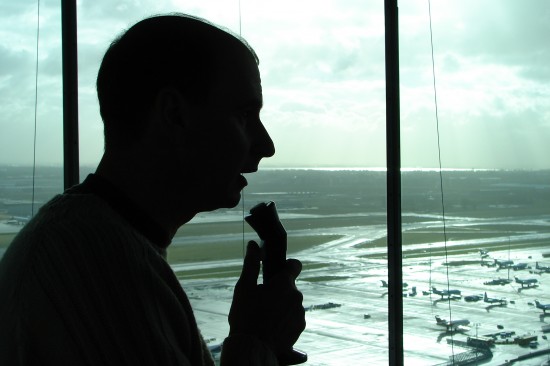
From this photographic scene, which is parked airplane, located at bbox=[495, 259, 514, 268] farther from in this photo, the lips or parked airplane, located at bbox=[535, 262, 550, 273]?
the lips

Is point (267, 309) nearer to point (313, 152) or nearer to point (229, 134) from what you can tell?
point (229, 134)

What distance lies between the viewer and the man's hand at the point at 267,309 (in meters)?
0.65

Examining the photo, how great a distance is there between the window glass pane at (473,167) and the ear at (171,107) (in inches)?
86.7

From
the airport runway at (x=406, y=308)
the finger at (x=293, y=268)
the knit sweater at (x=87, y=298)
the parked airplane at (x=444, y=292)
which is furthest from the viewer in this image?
the parked airplane at (x=444, y=292)

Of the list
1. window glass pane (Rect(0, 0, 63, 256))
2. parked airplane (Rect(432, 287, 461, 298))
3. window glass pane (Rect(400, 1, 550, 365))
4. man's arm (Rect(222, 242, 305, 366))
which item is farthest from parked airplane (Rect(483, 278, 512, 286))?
man's arm (Rect(222, 242, 305, 366))

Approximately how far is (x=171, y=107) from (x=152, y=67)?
0.14 feet

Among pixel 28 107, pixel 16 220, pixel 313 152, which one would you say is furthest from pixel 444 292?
pixel 28 107

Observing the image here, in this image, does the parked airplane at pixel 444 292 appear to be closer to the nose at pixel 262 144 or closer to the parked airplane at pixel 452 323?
the parked airplane at pixel 452 323

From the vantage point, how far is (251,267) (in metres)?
0.70

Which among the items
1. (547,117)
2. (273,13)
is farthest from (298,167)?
(547,117)


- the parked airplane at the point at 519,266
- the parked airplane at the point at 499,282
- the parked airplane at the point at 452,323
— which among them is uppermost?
the parked airplane at the point at 519,266

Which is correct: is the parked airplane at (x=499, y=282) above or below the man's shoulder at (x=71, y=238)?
below

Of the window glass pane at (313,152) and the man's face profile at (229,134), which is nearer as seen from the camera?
the man's face profile at (229,134)

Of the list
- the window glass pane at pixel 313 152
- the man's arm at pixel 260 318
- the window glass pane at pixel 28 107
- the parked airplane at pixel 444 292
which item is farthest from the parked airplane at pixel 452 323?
the man's arm at pixel 260 318
